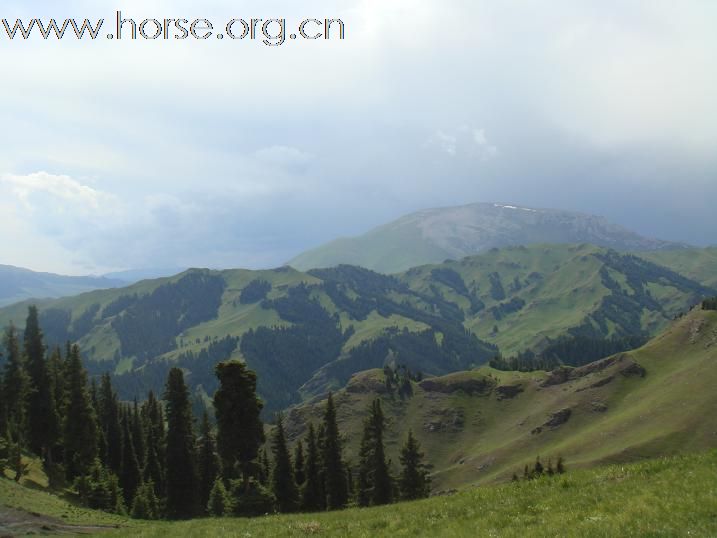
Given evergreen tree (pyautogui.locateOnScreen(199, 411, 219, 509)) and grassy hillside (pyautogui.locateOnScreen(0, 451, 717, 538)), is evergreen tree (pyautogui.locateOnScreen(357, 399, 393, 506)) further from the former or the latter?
grassy hillside (pyautogui.locateOnScreen(0, 451, 717, 538))

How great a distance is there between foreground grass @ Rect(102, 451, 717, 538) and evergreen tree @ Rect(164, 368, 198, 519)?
4592 cm

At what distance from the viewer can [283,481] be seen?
72.8 m

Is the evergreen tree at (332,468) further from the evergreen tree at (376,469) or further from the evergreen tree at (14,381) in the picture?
the evergreen tree at (14,381)

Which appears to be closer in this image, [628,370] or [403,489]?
[403,489]

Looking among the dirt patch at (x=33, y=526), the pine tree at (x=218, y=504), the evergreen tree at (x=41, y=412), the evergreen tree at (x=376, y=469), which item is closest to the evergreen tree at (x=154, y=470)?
the evergreen tree at (x=41, y=412)

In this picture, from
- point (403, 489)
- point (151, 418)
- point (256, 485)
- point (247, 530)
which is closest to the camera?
point (247, 530)

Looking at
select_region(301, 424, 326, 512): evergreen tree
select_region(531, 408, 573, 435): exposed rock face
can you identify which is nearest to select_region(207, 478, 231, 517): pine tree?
select_region(301, 424, 326, 512): evergreen tree

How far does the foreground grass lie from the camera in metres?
15.2

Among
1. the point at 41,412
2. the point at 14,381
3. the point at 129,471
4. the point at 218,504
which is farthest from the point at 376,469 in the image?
the point at 14,381

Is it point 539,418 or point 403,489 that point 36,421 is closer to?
point 403,489

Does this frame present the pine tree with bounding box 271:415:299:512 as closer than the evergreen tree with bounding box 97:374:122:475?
Yes

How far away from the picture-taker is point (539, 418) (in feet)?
611

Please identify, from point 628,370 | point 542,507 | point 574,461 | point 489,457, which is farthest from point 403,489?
point 628,370

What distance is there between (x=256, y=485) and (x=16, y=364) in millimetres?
39131
